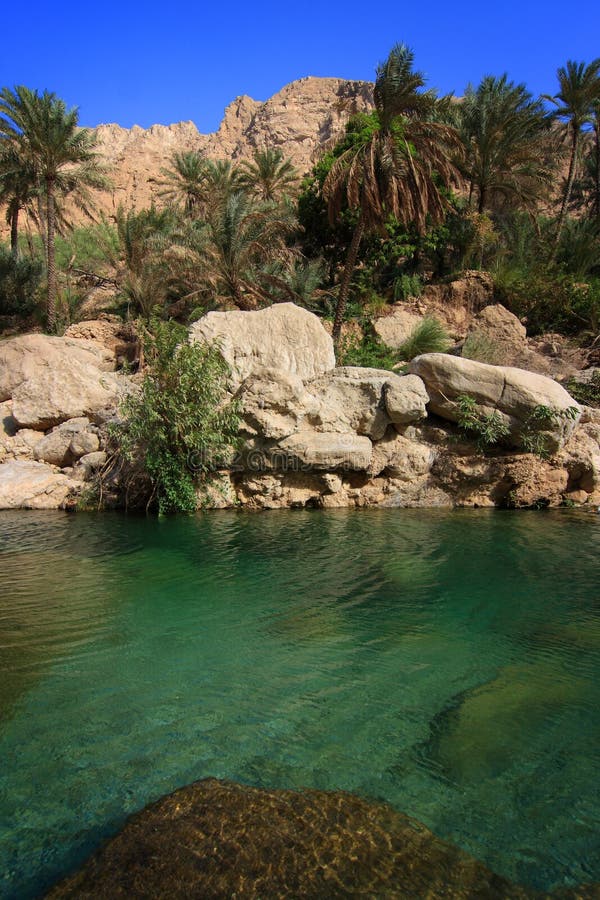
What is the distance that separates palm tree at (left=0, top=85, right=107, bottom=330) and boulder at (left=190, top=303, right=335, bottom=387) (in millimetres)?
10872

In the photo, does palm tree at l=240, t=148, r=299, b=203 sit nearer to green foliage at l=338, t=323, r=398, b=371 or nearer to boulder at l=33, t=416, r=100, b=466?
green foliage at l=338, t=323, r=398, b=371

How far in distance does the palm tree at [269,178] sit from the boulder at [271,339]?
711 inches

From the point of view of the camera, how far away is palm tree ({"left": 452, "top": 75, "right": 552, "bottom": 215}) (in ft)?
74.1

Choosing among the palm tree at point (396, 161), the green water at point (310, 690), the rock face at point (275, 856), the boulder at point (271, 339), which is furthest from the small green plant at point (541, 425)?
the rock face at point (275, 856)

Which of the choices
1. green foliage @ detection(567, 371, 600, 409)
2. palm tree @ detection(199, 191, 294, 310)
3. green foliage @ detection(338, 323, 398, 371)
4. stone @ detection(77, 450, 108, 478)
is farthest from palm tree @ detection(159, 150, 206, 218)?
green foliage @ detection(567, 371, 600, 409)

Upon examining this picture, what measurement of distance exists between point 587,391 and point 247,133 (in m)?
72.1

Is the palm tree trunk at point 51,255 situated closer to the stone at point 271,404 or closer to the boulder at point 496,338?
the stone at point 271,404

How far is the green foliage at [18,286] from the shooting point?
24.3 m

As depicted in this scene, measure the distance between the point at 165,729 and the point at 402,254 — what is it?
860 inches

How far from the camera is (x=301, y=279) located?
68.0 feet

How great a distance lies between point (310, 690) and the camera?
4.17 m

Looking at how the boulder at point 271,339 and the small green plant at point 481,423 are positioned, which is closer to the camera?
the small green plant at point 481,423

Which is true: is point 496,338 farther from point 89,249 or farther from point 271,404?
point 89,249

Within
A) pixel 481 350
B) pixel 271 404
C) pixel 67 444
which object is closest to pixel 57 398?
pixel 67 444
